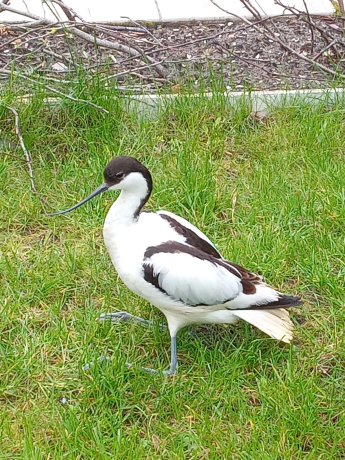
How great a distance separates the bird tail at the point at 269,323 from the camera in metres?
2.78

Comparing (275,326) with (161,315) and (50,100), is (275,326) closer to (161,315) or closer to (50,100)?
(161,315)

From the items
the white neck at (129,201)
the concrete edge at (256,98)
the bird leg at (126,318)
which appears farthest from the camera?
the concrete edge at (256,98)

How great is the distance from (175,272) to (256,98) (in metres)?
1.76

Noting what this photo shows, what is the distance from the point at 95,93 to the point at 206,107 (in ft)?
2.04

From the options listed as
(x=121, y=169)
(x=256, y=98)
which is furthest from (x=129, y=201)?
(x=256, y=98)

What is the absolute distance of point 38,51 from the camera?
4383 mm

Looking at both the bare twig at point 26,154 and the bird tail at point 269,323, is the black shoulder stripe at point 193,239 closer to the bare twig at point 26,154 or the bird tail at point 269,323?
the bird tail at point 269,323

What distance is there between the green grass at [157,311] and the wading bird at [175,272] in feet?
0.48

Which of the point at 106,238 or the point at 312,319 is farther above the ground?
the point at 106,238

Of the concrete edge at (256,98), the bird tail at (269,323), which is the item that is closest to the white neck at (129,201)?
the bird tail at (269,323)

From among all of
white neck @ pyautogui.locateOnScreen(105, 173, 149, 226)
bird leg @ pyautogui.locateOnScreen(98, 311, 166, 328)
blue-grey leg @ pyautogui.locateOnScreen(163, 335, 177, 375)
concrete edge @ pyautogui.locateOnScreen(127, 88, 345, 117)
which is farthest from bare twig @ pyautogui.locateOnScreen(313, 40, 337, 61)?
blue-grey leg @ pyautogui.locateOnScreen(163, 335, 177, 375)

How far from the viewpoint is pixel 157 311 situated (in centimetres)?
306

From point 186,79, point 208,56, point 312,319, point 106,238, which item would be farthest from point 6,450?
point 208,56

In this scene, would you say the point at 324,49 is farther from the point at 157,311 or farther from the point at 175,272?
the point at 175,272
